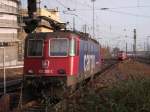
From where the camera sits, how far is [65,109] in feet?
37.0

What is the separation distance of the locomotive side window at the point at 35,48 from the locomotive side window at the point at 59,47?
19.2 inches

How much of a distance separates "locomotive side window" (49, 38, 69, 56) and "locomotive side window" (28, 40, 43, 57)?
49cm

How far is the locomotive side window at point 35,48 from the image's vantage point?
63.5 ft

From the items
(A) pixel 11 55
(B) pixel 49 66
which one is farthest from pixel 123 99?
(A) pixel 11 55

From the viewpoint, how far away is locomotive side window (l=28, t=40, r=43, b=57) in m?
19.3

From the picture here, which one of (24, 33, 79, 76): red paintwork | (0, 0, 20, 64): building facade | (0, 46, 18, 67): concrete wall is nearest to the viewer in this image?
(24, 33, 79, 76): red paintwork

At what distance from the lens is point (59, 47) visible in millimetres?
19266

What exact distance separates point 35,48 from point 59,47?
1.09 m

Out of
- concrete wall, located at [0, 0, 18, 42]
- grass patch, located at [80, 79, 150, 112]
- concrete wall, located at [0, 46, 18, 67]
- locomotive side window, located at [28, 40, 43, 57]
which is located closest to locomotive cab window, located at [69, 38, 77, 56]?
locomotive side window, located at [28, 40, 43, 57]

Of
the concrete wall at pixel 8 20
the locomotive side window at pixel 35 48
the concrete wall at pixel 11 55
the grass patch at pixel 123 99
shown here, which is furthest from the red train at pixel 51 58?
the concrete wall at pixel 8 20

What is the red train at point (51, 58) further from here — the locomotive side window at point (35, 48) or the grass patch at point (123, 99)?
the grass patch at point (123, 99)

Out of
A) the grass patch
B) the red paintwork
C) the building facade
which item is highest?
the building facade

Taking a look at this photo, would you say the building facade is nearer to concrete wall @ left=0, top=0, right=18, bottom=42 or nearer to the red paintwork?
concrete wall @ left=0, top=0, right=18, bottom=42

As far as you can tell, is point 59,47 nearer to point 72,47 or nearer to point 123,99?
point 72,47
